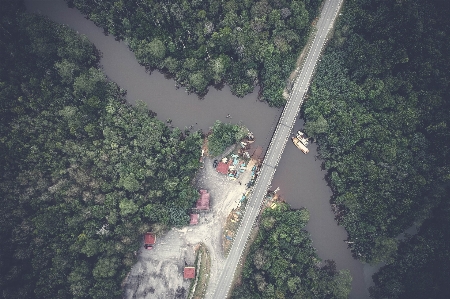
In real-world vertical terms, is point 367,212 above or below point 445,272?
above

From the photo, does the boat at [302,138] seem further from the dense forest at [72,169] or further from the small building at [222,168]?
the dense forest at [72,169]

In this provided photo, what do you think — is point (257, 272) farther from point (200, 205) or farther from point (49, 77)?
point (49, 77)

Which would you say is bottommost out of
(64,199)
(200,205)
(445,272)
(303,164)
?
(64,199)

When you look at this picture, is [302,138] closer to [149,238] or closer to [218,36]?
[218,36]

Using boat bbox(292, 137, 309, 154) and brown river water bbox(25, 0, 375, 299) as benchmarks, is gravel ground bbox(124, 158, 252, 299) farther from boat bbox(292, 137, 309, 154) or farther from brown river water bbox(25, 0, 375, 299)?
boat bbox(292, 137, 309, 154)

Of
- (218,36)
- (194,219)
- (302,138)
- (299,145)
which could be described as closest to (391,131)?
(302,138)

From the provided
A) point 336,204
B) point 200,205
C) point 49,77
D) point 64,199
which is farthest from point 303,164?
point 49,77
